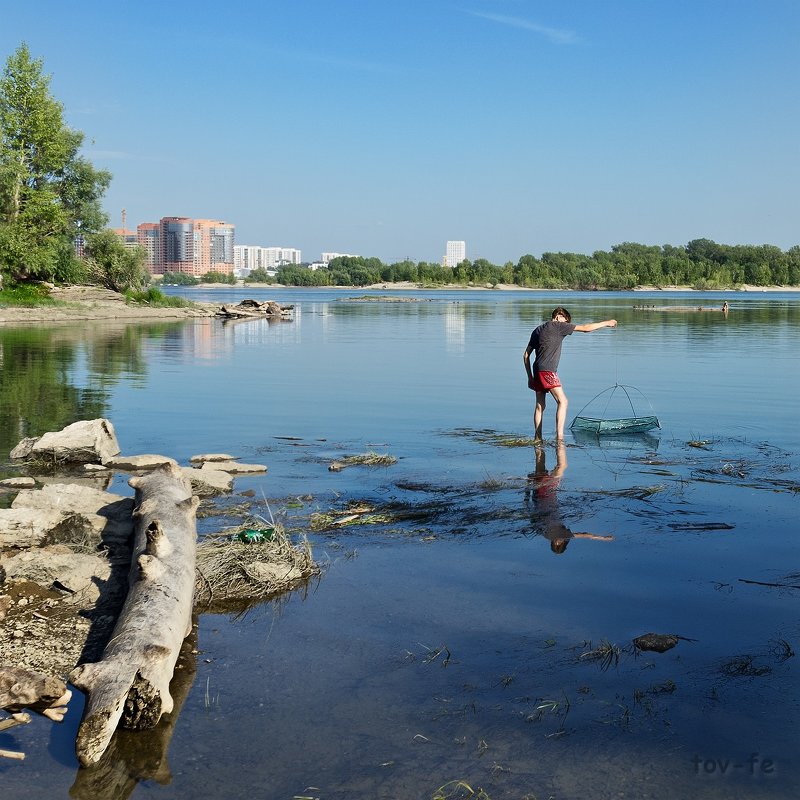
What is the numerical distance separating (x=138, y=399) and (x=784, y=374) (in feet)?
55.9

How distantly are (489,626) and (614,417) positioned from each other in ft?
37.0

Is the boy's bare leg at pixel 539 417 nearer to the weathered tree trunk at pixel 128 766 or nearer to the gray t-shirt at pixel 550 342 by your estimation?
the gray t-shirt at pixel 550 342

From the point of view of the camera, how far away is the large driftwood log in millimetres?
5026

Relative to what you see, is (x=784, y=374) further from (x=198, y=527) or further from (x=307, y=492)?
(x=198, y=527)

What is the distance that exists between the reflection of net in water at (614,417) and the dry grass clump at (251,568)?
802cm

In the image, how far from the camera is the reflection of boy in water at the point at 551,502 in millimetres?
8953

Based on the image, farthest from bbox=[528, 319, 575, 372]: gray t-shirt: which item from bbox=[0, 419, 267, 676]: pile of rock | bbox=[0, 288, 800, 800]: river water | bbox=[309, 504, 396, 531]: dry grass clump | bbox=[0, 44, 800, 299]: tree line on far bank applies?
bbox=[0, 44, 800, 299]: tree line on far bank

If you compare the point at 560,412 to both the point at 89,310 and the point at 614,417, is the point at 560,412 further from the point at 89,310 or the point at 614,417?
the point at 89,310

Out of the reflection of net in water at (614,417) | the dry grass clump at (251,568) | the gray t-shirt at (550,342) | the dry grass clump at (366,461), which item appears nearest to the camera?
the dry grass clump at (251,568)

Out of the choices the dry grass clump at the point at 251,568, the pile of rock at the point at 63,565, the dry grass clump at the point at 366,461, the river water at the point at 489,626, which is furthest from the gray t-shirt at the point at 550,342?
the dry grass clump at the point at 251,568

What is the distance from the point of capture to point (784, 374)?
25047 mm

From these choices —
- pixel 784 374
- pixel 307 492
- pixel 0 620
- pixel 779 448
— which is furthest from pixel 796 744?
pixel 784 374

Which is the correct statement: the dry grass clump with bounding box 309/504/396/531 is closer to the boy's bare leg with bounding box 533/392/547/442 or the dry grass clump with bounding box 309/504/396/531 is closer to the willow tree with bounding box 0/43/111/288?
the boy's bare leg with bounding box 533/392/547/442

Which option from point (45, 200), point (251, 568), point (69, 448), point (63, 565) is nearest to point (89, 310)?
point (45, 200)
